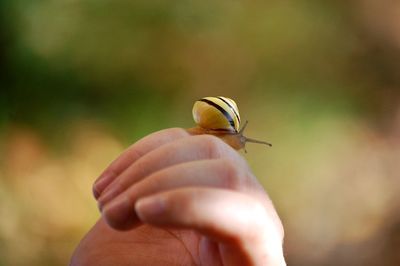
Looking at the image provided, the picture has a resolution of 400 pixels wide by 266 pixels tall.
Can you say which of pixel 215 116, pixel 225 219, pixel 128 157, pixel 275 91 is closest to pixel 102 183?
pixel 128 157

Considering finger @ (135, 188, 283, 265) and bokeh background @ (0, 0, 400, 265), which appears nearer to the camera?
finger @ (135, 188, 283, 265)

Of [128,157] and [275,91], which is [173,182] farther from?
[275,91]

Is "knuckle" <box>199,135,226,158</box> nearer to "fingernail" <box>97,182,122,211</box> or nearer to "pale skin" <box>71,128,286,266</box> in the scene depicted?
"pale skin" <box>71,128,286,266</box>

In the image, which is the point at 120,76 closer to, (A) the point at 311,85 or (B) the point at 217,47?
(B) the point at 217,47

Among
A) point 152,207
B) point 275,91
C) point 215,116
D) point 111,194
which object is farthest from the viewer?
point 275,91

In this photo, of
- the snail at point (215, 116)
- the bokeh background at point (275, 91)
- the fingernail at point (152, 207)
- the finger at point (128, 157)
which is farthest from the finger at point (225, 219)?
the bokeh background at point (275, 91)

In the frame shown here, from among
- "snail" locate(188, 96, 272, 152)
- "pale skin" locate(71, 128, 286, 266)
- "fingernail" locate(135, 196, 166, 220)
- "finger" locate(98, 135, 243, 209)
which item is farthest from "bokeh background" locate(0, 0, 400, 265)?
"fingernail" locate(135, 196, 166, 220)
